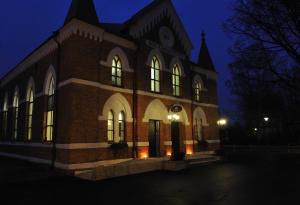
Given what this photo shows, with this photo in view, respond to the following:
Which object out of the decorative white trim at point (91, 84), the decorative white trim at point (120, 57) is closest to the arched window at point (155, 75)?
the decorative white trim at point (120, 57)

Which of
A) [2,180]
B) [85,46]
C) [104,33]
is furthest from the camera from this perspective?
[104,33]

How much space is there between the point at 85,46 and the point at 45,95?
453 centimetres

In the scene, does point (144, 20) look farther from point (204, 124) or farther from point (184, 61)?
point (204, 124)

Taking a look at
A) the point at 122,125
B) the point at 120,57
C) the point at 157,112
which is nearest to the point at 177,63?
the point at 157,112

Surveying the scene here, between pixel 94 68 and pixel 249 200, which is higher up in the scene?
pixel 94 68

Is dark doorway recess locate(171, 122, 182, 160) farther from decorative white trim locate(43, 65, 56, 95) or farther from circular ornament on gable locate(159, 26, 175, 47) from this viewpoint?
decorative white trim locate(43, 65, 56, 95)

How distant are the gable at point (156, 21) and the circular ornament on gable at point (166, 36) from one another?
0.51 m

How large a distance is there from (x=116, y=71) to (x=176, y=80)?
6109 millimetres

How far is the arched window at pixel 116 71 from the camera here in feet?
54.2

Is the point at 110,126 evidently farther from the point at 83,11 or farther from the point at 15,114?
the point at 15,114

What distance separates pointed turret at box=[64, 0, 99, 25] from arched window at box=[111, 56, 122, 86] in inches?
102

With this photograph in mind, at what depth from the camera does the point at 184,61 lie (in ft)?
72.1

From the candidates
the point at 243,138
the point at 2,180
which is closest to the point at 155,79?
the point at 2,180

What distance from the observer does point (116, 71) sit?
1675cm
